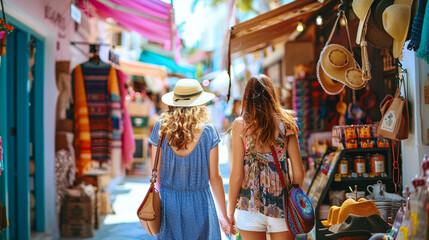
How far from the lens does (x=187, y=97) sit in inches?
132

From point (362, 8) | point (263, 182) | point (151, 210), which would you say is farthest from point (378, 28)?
point (151, 210)

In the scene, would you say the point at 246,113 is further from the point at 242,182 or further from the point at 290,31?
the point at 290,31

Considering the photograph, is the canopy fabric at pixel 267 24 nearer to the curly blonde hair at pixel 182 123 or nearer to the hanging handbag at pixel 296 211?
the curly blonde hair at pixel 182 123

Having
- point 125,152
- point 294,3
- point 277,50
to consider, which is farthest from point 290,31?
point 277,50

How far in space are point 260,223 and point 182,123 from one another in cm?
94

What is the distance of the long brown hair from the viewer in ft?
10.3

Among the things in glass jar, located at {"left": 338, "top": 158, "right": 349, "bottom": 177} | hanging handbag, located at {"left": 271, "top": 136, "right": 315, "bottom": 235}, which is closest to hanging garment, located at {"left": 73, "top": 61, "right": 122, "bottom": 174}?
glass jar, located at {"left": 338, "top": 158, "right": 349, "bottom": 177}

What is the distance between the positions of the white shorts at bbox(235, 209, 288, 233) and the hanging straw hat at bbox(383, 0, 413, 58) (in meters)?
1.56

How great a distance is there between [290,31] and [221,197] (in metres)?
4.99

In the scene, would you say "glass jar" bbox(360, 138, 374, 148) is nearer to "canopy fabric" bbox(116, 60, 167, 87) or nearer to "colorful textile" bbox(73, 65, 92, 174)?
"colorful textile" bbox(73, 65, 92, 174)

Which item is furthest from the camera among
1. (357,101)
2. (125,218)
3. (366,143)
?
(125,218)

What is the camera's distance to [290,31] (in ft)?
24.7

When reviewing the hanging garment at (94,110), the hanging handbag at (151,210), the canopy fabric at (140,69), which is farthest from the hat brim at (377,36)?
the canopy fabric at (140,69)

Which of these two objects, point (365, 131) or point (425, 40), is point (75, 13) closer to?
point (365, 131)
